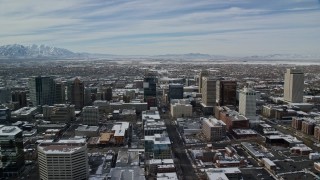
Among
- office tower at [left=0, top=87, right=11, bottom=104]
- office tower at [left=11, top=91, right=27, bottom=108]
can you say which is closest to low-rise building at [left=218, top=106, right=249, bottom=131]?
office tower at [left=11, top=91, right=27, bottom=108]

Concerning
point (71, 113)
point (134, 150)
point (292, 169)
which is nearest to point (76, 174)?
point (134, 150)

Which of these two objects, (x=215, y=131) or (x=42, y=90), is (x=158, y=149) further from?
(x=42, y=90)

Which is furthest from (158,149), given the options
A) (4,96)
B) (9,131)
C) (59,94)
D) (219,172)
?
(4,96)

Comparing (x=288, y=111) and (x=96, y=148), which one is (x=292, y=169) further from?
(x=288, y=111)

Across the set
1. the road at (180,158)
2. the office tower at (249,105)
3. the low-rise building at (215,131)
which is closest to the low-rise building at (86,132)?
Result: the road at (180,158)

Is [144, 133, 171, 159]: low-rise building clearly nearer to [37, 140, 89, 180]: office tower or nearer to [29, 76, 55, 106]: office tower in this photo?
[37, 140, 89, 180]: office tower
